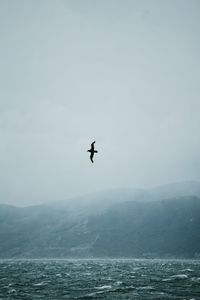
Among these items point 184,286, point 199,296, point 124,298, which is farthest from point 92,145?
point 184,286

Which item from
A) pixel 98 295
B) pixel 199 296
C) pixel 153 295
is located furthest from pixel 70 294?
pixel 199 296

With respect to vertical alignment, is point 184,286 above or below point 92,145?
below

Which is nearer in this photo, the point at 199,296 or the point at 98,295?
the point at 199,296

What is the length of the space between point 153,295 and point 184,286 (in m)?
12.1

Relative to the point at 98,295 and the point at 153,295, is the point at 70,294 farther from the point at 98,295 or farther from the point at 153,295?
the point at 153,295

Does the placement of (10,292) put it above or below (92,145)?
below

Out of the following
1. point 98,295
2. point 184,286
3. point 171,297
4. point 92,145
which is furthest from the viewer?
point 184,286

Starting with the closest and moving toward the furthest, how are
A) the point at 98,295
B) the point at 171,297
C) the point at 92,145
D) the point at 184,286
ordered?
the point at 92,145 → the point at 171,297 → the point at 98,295 → the point at 184,286

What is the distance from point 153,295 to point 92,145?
25.9m

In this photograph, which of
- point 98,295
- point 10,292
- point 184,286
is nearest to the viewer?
point 98,295

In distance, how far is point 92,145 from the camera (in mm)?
36156

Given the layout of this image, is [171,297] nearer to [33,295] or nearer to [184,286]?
[184,286]

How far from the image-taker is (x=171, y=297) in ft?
155

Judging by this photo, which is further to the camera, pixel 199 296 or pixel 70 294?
pixel 70 294
